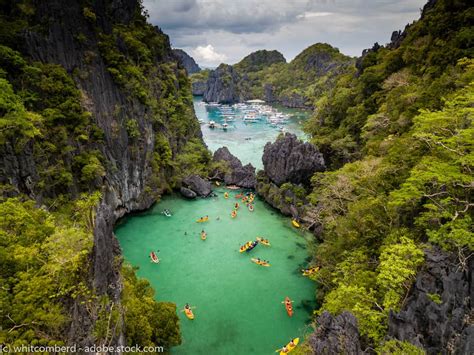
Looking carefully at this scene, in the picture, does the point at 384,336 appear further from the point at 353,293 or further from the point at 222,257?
the point at 222,257

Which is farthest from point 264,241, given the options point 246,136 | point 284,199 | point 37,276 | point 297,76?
point 297,76

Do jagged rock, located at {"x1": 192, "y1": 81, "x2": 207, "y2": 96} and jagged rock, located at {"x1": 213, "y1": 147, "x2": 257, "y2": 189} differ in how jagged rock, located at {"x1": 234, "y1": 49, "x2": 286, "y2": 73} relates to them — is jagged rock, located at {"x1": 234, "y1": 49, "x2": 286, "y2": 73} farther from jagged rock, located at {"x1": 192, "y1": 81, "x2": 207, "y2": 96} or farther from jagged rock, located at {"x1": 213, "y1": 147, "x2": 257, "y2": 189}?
jagged rock, located at {"x1": 213, "y1": 147, "x2": 257, "y2": 189}

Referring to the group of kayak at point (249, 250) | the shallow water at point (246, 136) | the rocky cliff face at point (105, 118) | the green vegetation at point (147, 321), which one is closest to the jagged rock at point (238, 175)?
the group of kayak at point (249, 250)

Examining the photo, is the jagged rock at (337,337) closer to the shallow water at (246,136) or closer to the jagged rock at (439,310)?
the jagged rock at (439,310)

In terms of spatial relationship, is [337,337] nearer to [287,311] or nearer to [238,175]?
[287,311]

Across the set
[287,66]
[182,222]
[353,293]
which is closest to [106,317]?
[353,293]
